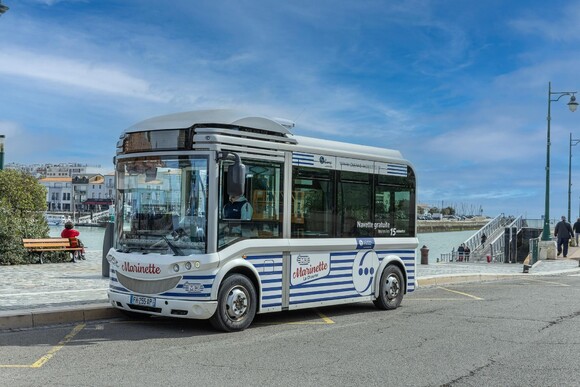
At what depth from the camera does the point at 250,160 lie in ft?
30.2

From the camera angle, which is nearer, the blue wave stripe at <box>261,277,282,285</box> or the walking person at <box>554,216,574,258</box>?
the blue wave stripe at <box>261,277,282,285</box>

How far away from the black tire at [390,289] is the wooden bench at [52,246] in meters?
11.0

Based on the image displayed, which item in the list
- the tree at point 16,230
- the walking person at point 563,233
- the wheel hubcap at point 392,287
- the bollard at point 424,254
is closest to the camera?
the wheel hubcap at point 392,287

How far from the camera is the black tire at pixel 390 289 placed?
1151 cm

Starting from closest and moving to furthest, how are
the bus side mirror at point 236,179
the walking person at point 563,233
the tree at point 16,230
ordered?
the bus side mirror at point 236,179 → the tree at point 16,230 → the walking person at point 563,233

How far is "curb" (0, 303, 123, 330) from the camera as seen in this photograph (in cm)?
898

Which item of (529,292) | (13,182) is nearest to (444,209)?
(13,182)

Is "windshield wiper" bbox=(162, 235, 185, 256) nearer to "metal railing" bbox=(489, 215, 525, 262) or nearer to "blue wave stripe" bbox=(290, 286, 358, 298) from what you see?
"blue wave stripe" bbox=(290, 286, 358, 298)

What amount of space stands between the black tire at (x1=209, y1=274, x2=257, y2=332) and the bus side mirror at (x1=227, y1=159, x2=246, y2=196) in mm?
1294

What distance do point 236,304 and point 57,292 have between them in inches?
184

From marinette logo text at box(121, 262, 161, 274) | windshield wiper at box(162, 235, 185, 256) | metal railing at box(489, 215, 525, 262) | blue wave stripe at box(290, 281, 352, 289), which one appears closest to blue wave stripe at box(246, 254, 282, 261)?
blue wave stripe at box(290, 281, 352, 289)

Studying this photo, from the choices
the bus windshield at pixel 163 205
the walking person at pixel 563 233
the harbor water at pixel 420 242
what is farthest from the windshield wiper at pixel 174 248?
the walking person at pixel 563 233

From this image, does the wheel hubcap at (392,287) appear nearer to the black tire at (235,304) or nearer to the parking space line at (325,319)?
the parking space line at (325,319)

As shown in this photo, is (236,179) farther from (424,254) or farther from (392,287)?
(424,254)
